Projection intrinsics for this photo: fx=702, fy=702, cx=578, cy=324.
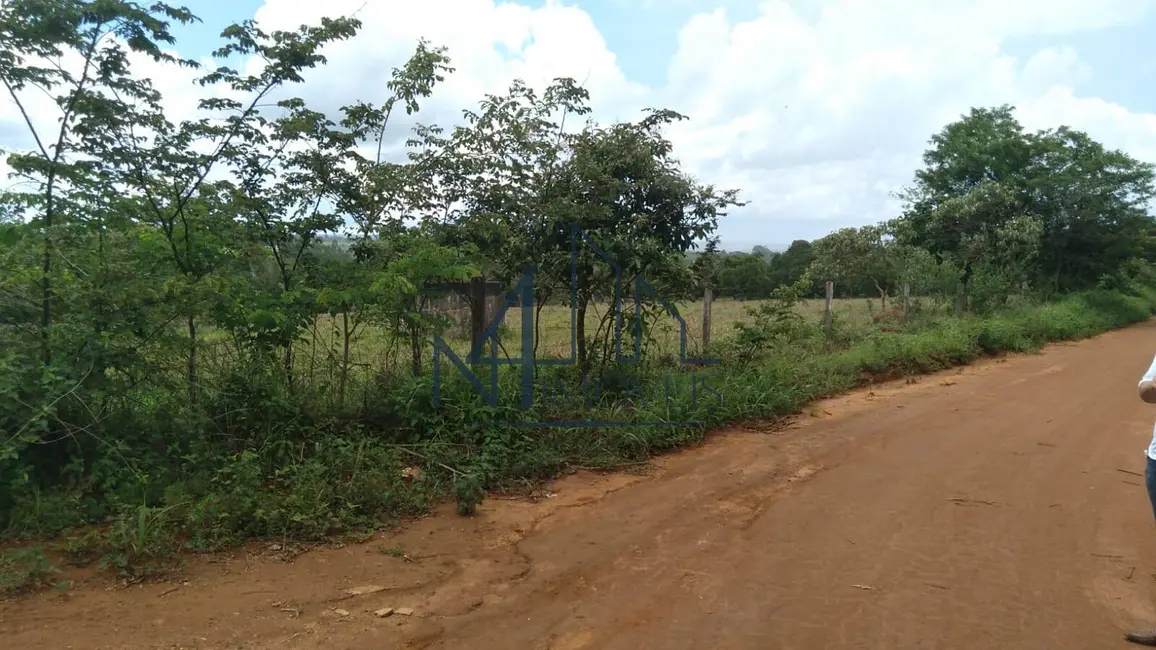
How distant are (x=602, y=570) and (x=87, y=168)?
4.52 m

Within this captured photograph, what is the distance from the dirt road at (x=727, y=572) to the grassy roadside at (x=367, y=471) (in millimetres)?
252

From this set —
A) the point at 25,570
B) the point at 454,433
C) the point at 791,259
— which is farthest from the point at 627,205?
the point at 791,259

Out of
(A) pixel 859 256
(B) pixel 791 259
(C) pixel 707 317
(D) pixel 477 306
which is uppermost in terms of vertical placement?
(B) pixel 791 259

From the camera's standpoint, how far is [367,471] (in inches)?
202

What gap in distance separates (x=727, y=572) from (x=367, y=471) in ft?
8.74

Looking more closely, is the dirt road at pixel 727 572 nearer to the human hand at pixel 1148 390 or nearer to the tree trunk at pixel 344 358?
the human hand at pixel 1148 390

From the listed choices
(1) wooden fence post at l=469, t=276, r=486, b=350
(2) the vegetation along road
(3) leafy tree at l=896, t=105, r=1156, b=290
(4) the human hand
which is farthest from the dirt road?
(3) leafy tree at l=896, t=105, r=1156, b=290

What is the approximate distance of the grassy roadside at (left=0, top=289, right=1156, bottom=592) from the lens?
13.3ft

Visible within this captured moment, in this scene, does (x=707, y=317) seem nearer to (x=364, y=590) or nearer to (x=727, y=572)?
(x=727, y=572)

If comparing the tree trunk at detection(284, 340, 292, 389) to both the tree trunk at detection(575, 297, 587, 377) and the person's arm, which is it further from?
the person's arm

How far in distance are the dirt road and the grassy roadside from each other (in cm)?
25

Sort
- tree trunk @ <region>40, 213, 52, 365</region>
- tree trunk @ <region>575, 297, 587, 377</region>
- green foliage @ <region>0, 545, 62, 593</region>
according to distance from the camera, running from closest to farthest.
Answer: green foliage @ <region>0, 545, 62, 593</region> < tree trunk @ <region>40, 213, 52, 365</region> < tree trunk @ <region>575, 297, 587, 377</region>

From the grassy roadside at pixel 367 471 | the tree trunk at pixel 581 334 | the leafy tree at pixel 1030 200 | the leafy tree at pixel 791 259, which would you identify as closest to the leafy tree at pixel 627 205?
the tree trunk at pixel 581 334

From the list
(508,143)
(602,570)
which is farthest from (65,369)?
(508,143)
